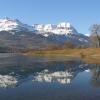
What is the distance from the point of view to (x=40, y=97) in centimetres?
3034

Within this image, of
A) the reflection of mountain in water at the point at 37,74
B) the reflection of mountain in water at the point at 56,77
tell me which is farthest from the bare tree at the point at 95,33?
the reflection of mountain in water at the point at 56,77

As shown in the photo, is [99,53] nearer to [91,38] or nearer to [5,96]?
[91,38]

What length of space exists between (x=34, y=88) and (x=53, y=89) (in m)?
2.56

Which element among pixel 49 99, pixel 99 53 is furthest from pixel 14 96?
pixel 99 53

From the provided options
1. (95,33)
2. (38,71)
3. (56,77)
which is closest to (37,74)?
(56,77)

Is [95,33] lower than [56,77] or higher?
higher

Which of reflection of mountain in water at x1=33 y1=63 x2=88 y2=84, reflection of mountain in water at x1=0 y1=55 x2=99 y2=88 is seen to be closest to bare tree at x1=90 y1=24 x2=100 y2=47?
reflection of mountain in water at x1=0 y1=55 x2=99 y2=88

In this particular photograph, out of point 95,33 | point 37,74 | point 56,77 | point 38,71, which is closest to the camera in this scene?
point 56,77

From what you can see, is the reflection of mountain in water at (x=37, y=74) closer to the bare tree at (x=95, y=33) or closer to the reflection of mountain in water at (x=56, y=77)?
the reflection of mountain in water at (x=56, y=77)

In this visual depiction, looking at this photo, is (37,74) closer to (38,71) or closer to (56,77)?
(56,77)

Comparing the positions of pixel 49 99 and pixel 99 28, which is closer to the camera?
pixel 49 99

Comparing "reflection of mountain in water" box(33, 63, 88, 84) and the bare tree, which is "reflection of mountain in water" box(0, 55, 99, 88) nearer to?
"reflection of mountain in water" box(33, 63, 88, 84)

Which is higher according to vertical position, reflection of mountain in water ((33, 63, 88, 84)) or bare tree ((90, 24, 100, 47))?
bare tree ((90, 24, 100, 47))

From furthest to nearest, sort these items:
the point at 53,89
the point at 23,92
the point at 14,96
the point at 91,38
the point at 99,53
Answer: the point at 91,38 → the point at 99,53 → the point at 53,89 → the point at 23,92 → the point at 14,96
